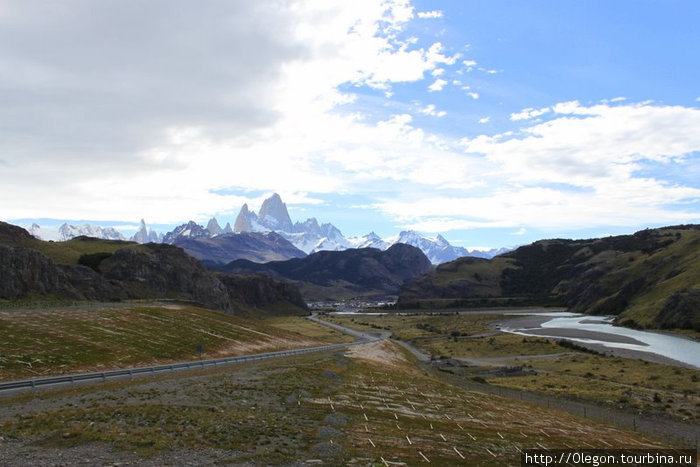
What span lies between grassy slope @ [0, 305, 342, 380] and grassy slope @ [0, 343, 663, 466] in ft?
38.8

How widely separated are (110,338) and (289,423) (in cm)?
4539

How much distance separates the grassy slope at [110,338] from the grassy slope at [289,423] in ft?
38.8

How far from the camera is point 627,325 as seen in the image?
177250 mm

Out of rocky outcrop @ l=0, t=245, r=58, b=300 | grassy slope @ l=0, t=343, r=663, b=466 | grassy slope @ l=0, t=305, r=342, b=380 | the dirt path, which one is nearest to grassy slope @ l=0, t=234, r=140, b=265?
rocky outcrop @ l=0, t=245, r=58, b=300

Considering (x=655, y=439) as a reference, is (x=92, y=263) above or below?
above

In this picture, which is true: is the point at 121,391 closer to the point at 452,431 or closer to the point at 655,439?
the point at 452,431

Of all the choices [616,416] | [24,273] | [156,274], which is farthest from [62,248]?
[616,416]

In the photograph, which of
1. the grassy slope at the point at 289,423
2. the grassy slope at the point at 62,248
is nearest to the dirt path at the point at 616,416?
the grassy slope at the point at 289,423

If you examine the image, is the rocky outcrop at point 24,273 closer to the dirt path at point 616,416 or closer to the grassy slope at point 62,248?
the grassy slope at point 62,248

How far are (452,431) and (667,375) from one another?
6076 centimetres

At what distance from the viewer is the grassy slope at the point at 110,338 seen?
50.5 meters

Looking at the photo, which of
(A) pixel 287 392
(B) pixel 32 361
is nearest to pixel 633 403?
(A) pixel 287 392

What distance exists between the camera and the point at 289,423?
102 feet

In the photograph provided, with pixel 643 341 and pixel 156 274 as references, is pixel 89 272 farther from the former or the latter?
pixel 643 341
